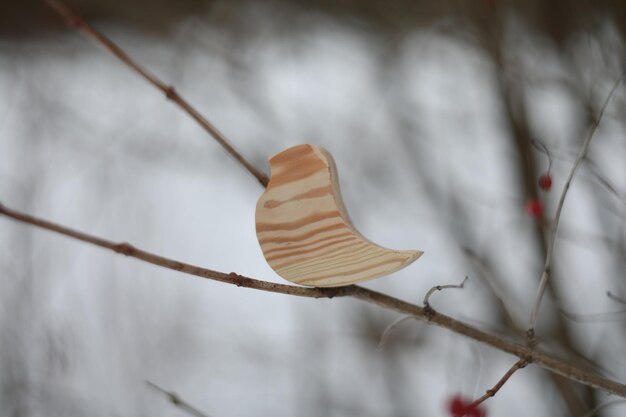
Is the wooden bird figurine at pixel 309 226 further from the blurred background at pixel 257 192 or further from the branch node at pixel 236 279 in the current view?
the blurred background at pixel 257 192

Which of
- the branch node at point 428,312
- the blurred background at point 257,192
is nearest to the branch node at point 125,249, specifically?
the branch node at point 428,312

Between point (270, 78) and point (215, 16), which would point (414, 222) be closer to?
point (270, 78)

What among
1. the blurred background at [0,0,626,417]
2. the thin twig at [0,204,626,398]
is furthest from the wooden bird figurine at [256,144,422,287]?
the blurred background at [0,0,626,417]

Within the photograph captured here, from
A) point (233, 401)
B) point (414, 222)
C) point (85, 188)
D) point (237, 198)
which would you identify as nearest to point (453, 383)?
point (414, 222)

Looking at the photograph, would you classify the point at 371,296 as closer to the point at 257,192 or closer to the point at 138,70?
the point at 138,70

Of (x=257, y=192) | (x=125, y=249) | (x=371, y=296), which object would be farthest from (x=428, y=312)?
(x=257, y=192)

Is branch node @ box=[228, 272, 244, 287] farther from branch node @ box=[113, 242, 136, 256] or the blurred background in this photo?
the blurred background
